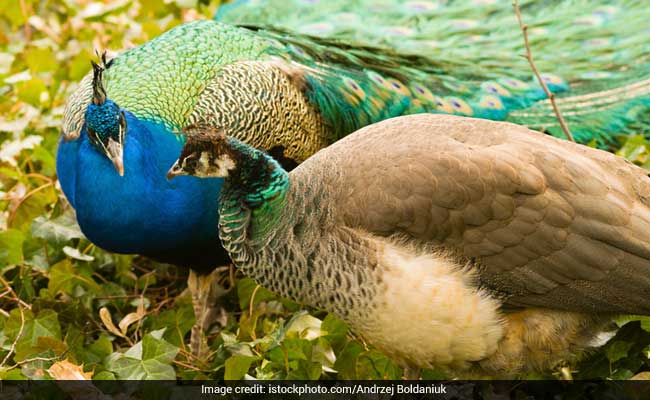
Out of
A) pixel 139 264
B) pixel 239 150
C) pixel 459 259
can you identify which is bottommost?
pixel 139 264

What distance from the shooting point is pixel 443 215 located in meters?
→ 3.39

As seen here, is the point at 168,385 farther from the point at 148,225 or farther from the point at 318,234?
the point at 318,234

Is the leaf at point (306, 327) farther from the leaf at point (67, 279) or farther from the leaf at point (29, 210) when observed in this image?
the leaf at point (29, 210)

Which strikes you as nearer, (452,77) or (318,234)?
(318,234)

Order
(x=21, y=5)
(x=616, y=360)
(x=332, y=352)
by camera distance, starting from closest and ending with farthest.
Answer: (x=616, y=360) → (x=332, y=352) → (x=21, y=5)

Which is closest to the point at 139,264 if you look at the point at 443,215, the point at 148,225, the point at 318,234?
the point at 148,225

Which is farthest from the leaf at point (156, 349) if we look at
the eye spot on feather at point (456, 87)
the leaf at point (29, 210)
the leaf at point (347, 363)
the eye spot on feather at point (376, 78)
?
the eye spot on feather at point (456, 87)

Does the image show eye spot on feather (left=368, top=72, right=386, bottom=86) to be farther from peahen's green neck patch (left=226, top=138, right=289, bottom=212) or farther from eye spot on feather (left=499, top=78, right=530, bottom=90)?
peahen's green neck patch (left=226, top=138, right=289, bottom=212)

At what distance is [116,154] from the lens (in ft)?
12.6

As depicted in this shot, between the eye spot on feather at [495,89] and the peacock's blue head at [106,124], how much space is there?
195 centimetres

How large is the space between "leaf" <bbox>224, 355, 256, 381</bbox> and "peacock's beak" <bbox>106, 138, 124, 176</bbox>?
0.87 metres

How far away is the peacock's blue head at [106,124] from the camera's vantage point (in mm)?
3852

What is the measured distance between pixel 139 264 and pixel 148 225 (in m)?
1.10

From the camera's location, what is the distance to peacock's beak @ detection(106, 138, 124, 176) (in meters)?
3.84
